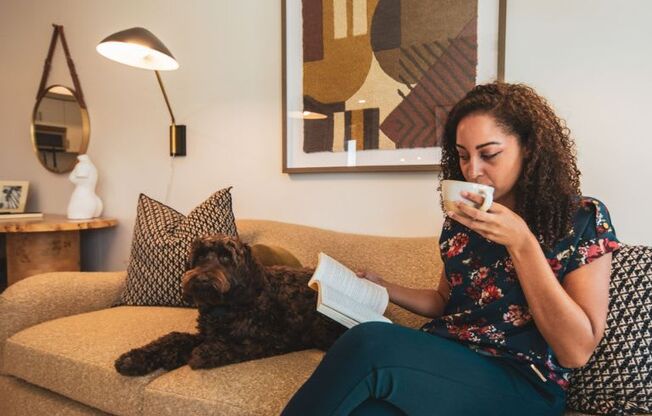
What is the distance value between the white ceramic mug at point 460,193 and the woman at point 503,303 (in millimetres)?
14

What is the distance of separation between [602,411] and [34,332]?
1745mm

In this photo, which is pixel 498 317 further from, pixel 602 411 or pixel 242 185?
pixel 242 185

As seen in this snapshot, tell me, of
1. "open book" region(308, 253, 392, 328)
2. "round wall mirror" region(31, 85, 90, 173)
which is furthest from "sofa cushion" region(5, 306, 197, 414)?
"round wall mirror" region(31, 85, 90, 173)

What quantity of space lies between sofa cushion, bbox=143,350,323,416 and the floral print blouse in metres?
0.42

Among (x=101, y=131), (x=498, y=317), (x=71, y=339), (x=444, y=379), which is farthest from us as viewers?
(x=101, y=131)

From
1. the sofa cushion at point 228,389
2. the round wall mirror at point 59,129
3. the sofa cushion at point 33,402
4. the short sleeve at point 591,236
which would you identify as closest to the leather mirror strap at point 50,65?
the round wall mirror at point 59,129

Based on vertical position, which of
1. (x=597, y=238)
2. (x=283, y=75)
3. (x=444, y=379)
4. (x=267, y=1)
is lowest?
(x=444, y=379)

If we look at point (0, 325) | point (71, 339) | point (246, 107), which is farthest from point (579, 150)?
point (0, 325)

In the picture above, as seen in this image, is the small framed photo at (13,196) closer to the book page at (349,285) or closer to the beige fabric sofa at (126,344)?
the beige fabric sofa at (126,344)

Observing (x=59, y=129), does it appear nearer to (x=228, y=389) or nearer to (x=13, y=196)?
(x=13, y=196)

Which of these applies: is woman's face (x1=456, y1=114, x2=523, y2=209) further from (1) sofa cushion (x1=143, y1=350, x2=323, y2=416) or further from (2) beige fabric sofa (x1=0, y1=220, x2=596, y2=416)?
(1) sofa cushion (x1=143, y1=350, x2=323, y2=416)

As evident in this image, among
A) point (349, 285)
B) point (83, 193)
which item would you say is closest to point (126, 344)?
point (349, 285)

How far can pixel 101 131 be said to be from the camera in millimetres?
2852

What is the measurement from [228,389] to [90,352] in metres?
0.52
